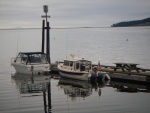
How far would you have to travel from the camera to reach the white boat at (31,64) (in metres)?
42.2

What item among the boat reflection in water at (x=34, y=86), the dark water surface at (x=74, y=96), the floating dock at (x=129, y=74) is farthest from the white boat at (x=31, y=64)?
the floating dock at (x=129, y=74)

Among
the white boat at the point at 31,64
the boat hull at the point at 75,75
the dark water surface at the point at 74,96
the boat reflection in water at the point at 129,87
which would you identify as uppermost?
the white boat at the point at 31,64

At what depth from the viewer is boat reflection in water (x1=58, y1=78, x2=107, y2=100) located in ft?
101

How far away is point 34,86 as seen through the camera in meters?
35.3

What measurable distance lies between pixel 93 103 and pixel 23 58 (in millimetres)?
19818

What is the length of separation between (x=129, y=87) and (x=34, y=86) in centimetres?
926

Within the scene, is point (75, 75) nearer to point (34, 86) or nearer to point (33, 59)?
point (34, 86)

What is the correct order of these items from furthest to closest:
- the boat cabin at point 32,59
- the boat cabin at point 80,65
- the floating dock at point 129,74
A: the boat cabin at point 32,59
the boat cabin at point 80,65
the floating dock at point 129,74

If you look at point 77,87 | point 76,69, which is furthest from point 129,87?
point 76,69

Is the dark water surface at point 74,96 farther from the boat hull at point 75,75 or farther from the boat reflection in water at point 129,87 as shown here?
the boat hull at point 75,75

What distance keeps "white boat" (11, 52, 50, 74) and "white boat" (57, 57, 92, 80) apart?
249cm

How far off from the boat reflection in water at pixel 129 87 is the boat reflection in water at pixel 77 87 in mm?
1422

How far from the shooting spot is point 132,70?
121 ft

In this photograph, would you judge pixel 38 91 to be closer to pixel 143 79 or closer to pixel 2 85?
pixel 2 85
